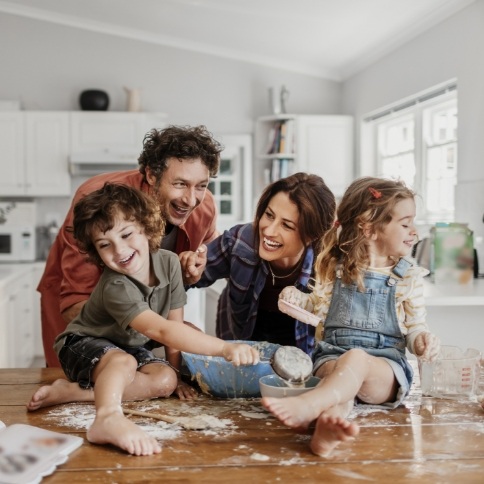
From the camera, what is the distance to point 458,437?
144 cm

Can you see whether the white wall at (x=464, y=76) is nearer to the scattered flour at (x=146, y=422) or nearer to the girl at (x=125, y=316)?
the girl at (x=125, y=316)

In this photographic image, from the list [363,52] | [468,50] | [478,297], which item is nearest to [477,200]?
[468,50]

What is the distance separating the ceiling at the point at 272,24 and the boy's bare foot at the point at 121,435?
367cm

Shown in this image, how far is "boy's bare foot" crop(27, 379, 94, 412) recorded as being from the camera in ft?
5.29

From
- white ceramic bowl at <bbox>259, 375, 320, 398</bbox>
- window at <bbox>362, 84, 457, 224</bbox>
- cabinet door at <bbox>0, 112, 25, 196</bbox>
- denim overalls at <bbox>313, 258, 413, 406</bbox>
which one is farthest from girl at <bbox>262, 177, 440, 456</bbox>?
cabinet door at <bbox>0, 112, 25, 196</bbox>

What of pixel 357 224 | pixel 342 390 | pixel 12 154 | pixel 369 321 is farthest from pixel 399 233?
pixel 12 154

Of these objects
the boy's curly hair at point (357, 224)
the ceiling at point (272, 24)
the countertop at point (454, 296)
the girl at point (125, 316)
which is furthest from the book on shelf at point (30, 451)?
the ceiling at point (272, 24)

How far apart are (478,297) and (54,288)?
170cm

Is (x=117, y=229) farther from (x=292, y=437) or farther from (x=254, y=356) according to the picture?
(x=292, y=437)

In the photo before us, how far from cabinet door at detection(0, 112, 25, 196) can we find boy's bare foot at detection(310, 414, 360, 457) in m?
5.19

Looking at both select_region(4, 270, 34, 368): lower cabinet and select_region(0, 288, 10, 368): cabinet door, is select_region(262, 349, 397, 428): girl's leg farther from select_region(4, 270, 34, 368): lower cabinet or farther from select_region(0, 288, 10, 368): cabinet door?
select_region(4, 270, 34, 368): lower cabinet

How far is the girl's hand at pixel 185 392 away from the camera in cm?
173

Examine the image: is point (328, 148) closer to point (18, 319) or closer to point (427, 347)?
point (18, 319)

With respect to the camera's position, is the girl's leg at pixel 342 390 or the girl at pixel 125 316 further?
the girl at pixel 125 316
